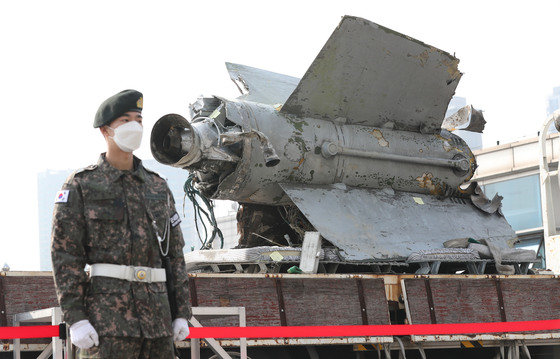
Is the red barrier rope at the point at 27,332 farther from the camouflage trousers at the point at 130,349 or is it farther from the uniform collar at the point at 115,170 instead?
the uniform collar at the point at 115,170

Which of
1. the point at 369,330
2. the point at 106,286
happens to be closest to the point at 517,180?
the point at 369,330

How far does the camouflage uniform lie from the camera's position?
4.42 metres

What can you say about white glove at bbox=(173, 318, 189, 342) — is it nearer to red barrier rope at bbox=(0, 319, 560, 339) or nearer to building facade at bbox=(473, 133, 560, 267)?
red barrier rope at bbox=(0, 319, 560, 339)

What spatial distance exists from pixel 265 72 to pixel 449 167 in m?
2.71

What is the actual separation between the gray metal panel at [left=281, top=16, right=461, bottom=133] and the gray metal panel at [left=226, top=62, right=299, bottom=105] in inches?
25.4

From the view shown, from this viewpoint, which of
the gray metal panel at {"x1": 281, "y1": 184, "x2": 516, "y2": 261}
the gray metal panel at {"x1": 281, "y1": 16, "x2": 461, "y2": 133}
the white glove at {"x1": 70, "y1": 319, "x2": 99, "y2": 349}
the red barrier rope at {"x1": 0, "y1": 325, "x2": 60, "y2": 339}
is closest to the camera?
the white glove at {"x1": 70, "y1": 319, "x2": 99, "y2": 349}

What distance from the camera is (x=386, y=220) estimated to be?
998 centimetres

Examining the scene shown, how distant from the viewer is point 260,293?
8.09 metres

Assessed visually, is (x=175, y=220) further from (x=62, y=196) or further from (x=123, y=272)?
(x=62, y=196)

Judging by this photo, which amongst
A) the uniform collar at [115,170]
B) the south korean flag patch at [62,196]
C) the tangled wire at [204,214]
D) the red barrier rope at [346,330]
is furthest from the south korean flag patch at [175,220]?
the tangled wire at [204,214]

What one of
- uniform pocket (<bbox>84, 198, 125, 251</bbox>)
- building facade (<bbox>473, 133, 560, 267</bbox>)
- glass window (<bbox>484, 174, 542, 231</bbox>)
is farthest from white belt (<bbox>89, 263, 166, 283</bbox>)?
glass window (<bbox>484, 174, 542, 231</bbox>)

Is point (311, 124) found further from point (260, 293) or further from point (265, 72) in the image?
point (260, 293)

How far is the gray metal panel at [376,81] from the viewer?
988 centimetres

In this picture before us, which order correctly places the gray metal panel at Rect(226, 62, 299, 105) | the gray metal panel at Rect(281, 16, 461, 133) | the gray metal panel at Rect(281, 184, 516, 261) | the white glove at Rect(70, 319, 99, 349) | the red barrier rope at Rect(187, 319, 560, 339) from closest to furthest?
the white glove at Rect(70, 319, 99, 349) → the red barrier rope at Rect(187, 319, 560, 339) → the gray metal panel at Rect(281, 184, 516, 261) → the gray metal panel at Rect(281, 16, 461, 133) → the gray metal panel at Rect(226, 62, 299, 105)
